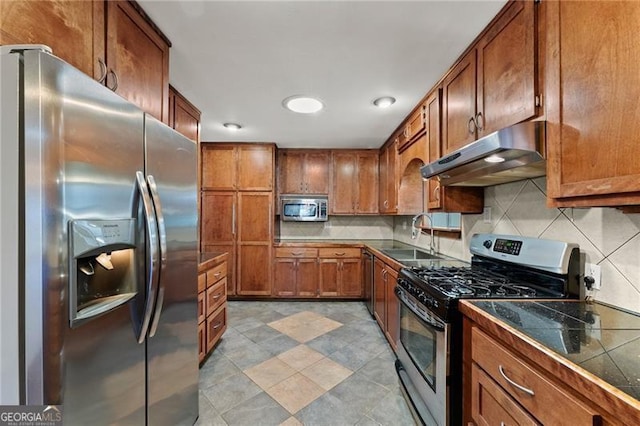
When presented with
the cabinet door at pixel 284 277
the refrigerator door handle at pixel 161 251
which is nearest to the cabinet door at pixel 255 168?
the cabinet door at pixel 284 277

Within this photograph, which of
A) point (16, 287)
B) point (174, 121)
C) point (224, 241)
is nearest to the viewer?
point (16, 287)

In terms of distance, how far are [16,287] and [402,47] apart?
200 centimetres

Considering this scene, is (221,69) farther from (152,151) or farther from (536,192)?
(536,192)

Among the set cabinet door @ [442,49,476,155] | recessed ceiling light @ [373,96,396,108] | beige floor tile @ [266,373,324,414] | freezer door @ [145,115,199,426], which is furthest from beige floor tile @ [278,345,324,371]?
recessed ceiling light @ [373,96,396,108]

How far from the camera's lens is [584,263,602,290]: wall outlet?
118 cm

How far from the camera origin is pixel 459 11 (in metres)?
1.31

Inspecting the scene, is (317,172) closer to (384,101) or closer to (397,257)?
(384,101)

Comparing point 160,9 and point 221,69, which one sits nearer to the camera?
point 160,9

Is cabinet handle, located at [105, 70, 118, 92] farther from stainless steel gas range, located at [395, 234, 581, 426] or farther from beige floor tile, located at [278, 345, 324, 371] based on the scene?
beige floor tile, located at [278, 345, 324, 371]

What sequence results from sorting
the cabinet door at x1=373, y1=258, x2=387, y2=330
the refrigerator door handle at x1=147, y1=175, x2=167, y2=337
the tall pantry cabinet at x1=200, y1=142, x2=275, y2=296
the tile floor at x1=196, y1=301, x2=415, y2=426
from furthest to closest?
the tall pantry cabinet at x1=200, y1=142, x2=275, y2=296 < the cabinet door at x1=373, y1=258, x2=387, y2=330 < the tile floor at x1=196, y1=301, x2=415, y2=426 < the refrigerator door handle at x1=147, y1=175, x2=167, y2=337

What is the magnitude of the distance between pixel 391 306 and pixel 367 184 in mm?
2181

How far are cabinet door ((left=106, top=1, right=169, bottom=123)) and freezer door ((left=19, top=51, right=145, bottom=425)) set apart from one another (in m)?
0.48

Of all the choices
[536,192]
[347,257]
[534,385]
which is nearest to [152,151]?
[534,385]

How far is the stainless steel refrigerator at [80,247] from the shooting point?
2.11ft
